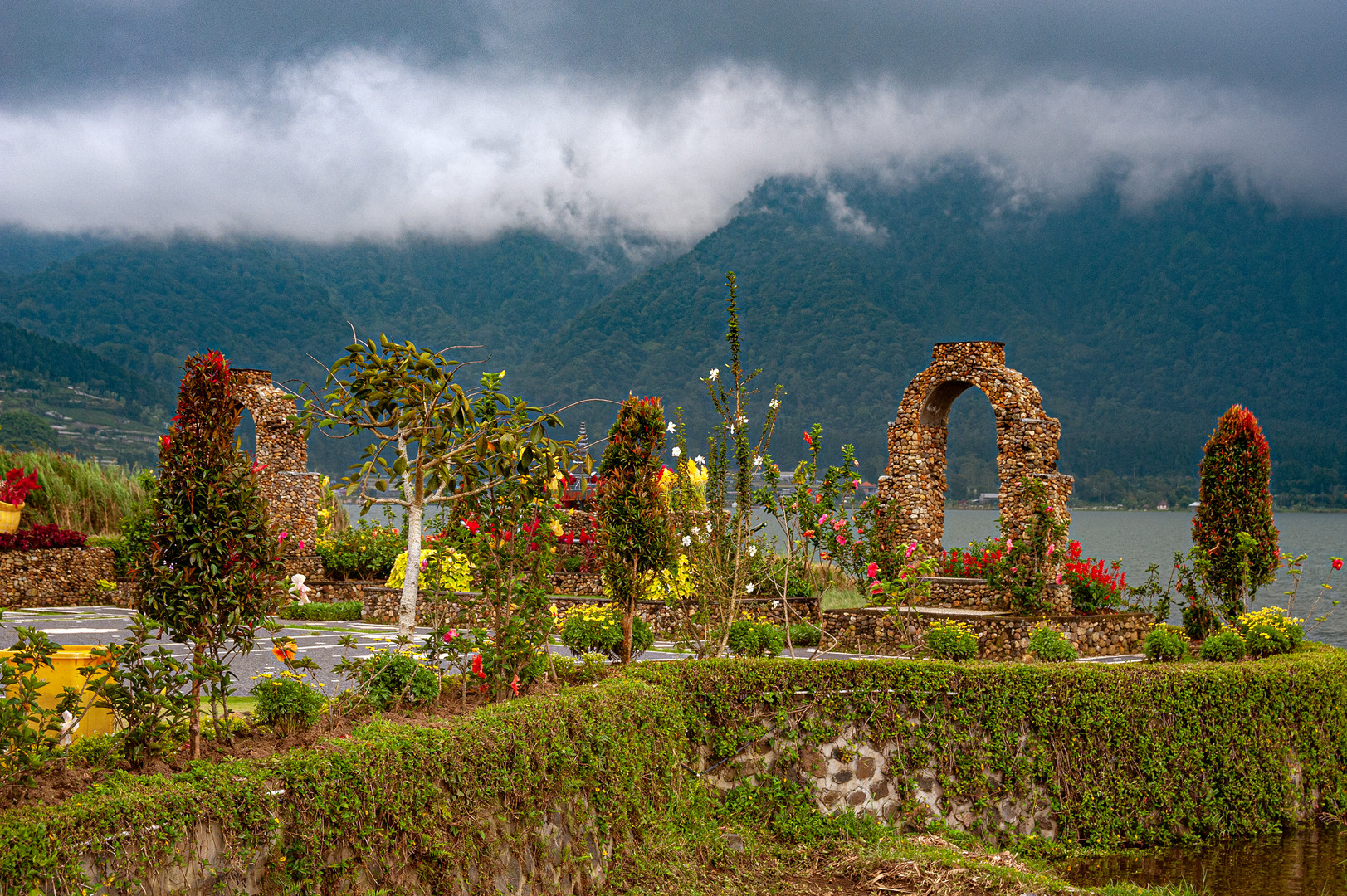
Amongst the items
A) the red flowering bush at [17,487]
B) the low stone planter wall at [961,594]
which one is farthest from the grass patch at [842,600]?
the red flowering bush at [17,487]

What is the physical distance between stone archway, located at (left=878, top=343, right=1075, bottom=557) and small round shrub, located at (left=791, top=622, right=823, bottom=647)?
327 cm

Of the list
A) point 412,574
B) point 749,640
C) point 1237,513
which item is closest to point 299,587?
point 412,574

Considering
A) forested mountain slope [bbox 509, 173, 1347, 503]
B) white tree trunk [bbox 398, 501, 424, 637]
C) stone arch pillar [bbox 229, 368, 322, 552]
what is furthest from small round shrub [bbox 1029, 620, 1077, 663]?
forested mountain slope [bbox 509, 173, 1347, 503]

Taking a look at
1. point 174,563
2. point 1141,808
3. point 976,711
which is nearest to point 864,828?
point 976,711

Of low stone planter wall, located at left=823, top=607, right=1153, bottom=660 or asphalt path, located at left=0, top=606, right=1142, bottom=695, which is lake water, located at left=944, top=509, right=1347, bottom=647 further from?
asphalt path, located at left=0, top=606, right=1142, bottom=695

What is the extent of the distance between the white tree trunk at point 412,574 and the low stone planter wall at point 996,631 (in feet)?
22.5

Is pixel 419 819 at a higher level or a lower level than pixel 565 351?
lower

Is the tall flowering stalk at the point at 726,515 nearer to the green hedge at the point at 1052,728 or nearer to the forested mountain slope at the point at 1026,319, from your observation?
the green hedge at the point at 1052,728

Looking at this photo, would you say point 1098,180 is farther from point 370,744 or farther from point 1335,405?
point 370,744

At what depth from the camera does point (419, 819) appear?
468 centimetres

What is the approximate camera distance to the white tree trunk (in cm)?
694

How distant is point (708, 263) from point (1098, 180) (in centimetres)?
7922

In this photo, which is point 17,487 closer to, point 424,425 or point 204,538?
point 424,425

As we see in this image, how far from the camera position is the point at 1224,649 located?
936 centimetres
